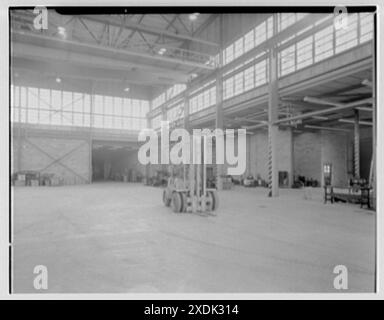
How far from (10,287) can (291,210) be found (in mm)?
8497

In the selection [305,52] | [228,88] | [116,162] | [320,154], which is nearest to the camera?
[305,52]

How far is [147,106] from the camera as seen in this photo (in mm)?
29250

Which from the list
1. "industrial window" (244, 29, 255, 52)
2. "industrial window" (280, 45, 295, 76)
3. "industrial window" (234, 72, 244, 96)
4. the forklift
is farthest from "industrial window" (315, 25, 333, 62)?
the forklift

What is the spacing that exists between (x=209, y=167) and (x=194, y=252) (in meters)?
19.8

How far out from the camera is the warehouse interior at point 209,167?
373cm

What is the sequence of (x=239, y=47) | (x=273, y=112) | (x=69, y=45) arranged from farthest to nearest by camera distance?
1. (x=239, y=47)
2. (x=273, y=112)
3. (x=69, y=45)

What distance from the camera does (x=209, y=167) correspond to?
2419 centimetres

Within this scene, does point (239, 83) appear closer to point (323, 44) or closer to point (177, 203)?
point (323, 44)

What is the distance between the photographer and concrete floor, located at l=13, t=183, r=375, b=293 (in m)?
3.32

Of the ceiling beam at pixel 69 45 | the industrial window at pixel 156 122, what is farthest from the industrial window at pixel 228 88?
the industrial window at pixel 156 122

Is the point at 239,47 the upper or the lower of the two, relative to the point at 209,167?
upper

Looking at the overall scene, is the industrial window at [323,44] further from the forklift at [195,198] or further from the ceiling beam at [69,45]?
the forklift at [195,198]

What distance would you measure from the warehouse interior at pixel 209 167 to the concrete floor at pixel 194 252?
29mm

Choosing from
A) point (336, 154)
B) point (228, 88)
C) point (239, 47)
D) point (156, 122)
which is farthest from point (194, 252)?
Answer: point (156, 122)
